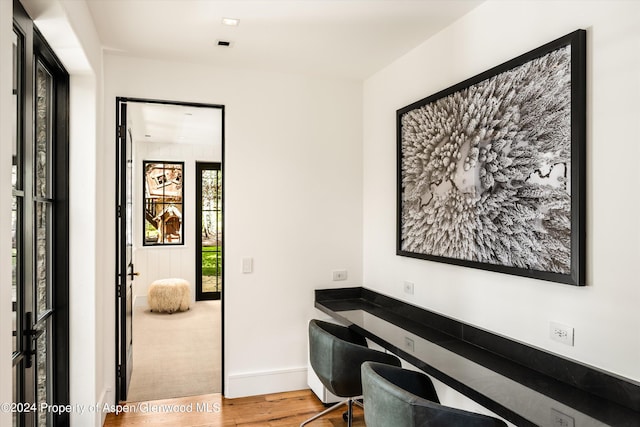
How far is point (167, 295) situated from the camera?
21.3 feet

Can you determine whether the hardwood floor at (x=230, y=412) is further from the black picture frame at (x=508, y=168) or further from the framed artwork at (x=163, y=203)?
the framed artwork at (x=163, y=203)

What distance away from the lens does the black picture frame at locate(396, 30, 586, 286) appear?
187 centimetres

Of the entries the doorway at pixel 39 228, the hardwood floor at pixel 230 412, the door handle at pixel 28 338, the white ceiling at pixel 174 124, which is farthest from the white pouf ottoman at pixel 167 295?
the door handle at pixel 28 338

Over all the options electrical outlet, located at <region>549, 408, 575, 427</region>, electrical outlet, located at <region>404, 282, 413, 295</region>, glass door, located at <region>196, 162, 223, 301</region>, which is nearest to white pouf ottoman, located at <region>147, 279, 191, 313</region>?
glass door, located at <region>196, 162, 223, 301</region>

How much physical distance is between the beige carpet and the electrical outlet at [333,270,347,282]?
1.25m

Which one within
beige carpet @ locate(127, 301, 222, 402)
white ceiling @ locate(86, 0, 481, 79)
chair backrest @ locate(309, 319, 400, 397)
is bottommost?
beige carpet @ locate(127, 301, 222, 402)

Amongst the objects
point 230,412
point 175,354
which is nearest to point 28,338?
point 230,412

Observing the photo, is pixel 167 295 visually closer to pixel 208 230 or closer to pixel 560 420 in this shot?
pixel 208 230

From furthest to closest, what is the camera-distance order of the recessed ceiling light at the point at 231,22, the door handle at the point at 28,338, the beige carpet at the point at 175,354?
the beige carpet at the point at 175,354
the recessed ceiling light at the point at 231,22
the door handle at the point at 28,338

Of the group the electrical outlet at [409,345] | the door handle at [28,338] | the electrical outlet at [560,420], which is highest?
the door handle at [28,338]

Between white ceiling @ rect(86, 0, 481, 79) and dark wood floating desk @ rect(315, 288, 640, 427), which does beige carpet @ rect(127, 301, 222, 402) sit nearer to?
dark wood floating desk @ rect(315, 288, 640, 427)

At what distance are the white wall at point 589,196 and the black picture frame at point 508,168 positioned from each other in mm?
56

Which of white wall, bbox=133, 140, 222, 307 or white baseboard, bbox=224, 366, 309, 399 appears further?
white wall, bbox=133, 140, 222, 307

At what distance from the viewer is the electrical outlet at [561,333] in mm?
1900
